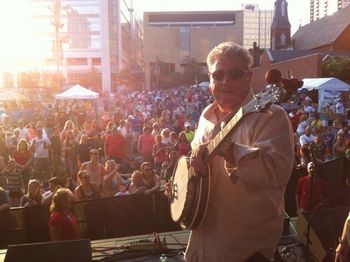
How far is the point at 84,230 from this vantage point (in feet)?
23.4

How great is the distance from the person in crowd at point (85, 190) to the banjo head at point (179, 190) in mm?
4635

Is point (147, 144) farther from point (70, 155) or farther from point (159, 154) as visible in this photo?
point (70, 155)

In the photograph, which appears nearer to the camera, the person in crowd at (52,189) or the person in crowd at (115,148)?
the person in crowd at (52,189)

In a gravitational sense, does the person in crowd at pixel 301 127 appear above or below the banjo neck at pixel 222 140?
below

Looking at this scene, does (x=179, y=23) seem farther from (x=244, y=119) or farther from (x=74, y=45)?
(x=244, y=119)

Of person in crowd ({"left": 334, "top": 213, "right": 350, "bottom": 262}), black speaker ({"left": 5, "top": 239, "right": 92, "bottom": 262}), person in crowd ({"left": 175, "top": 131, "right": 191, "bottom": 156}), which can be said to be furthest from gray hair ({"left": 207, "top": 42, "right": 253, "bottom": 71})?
person in crowd ({"left": 175, "top": 131, "right": 191, "bottom": 156})

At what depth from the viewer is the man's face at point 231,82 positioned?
242cm

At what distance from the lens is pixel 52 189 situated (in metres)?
7.70

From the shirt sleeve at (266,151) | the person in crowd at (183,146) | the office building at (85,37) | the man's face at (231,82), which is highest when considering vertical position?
the office building at (85,37)

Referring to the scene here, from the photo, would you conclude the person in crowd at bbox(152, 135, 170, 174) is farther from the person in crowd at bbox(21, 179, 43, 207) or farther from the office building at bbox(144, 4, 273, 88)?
the office building at bbox(144, 4, 273, 88)

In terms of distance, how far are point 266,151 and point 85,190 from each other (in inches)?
238

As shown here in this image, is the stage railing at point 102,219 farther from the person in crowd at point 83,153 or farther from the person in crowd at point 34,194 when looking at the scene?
the person in crowd at point 83,153

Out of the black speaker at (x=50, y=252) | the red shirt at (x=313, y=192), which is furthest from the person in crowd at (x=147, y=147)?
the black speaker at (x=50, y=252)

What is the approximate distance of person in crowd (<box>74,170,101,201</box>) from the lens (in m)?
7.59
